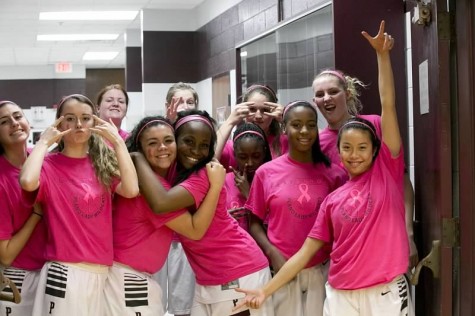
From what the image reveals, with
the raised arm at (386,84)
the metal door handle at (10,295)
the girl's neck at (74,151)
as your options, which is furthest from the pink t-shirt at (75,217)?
the raised arm at (386,84)

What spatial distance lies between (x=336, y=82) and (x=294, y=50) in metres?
1.47

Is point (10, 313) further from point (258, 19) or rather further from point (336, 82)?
point (258, 19)

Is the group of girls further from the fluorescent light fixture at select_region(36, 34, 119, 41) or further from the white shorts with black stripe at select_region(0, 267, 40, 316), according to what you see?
the fluorescent light fixture at select_region(36, 34, 119, 41)

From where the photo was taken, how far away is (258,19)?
6.32 m

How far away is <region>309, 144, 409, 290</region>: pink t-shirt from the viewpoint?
2.51 m

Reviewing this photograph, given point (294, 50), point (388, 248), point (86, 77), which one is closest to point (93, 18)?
point (294, 50)

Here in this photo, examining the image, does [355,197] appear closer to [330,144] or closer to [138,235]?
[330,144]

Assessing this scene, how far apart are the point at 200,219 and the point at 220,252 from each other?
0.21 meters

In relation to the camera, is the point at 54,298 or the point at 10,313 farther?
the point at 10,313

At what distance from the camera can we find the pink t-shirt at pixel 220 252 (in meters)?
2.76

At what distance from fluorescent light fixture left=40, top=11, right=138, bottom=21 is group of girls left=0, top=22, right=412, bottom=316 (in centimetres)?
655

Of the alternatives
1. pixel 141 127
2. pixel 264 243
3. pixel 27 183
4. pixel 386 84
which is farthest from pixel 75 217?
pixel 386 84

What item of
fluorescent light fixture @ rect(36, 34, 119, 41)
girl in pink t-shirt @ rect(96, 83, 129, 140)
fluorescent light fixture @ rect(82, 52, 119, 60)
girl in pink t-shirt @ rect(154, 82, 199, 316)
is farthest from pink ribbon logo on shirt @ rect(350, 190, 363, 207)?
fluorescent light fixture @ rect(82, 52, 119, 60)

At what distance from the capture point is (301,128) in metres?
2.88
